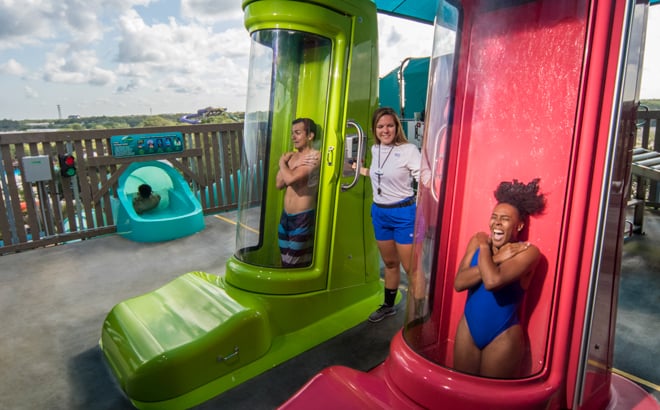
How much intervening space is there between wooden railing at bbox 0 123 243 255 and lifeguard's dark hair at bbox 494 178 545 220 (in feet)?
16.5

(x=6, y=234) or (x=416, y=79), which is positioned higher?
(x=416, y=79)

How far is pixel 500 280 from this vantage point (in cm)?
140

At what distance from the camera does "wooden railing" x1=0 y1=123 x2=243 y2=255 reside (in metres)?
4.71

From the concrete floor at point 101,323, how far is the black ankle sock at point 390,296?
12 cm

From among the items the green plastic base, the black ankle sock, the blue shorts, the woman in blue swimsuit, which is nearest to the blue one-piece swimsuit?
the woman in blue swimsuit

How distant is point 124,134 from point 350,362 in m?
4.25

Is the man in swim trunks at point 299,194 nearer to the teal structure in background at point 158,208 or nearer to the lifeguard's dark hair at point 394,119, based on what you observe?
the lifeguard's dark hair at point 394,119

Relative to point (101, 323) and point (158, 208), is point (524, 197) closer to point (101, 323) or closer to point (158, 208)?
point (101, 323)

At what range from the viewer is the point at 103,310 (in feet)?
11.0

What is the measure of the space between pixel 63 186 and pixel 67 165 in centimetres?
26

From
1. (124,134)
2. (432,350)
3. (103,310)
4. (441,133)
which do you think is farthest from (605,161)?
(124,134)

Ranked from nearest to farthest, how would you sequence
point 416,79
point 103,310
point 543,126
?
point 543,126, point 103,310, point 416,79

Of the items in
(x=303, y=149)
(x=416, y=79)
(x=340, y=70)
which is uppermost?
(x=416, y=79)

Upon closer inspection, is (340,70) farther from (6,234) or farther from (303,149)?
(6,234)
